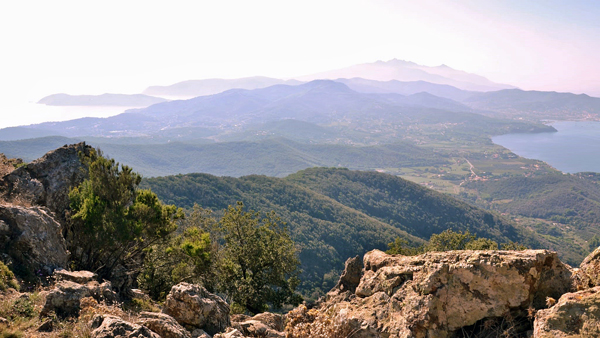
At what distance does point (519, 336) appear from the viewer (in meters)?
7.57

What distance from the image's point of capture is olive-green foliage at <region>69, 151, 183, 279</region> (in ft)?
53.1

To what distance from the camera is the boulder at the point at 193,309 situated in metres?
10.9

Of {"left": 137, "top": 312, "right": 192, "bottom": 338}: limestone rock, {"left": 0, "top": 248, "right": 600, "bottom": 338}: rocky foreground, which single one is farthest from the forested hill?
{"left": 137, "top": 312, "right": 192, "bottom": 338}: limestone rock

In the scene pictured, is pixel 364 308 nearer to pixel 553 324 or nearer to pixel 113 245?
pixel 553 324

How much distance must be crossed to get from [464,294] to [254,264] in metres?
18.2

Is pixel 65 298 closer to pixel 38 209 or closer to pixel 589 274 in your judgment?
pixel 38 209

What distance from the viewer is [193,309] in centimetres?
1098

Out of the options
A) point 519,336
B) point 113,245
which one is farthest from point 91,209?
point 519,336

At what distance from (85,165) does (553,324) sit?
2507 centimetres

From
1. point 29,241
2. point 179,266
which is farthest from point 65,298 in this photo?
point 179,266

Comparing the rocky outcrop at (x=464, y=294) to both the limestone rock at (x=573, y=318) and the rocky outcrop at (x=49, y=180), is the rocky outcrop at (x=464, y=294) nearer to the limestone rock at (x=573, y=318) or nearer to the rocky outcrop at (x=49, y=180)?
the limestone rock at (x=573, y=318)

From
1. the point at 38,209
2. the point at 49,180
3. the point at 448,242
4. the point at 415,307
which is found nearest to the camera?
the point at 415,307

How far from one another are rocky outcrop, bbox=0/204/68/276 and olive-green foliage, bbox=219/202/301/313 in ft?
37.5

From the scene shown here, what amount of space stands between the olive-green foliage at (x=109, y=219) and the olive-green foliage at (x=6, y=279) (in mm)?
4741
